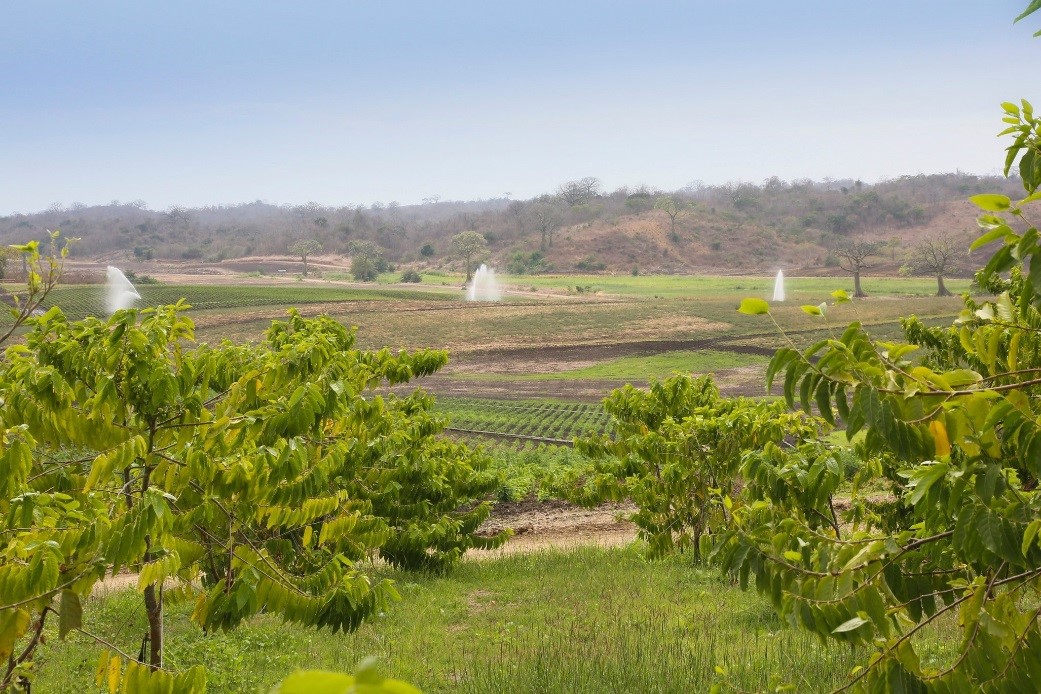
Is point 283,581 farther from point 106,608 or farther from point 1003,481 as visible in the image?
point 106,608

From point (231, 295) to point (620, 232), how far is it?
65.0 m

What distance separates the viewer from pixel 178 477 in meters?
4.82

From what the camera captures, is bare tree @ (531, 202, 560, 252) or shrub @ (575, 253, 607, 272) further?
bare tree @ (531, 202, 560, 252)

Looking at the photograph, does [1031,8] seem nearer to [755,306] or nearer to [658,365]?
[755,306]

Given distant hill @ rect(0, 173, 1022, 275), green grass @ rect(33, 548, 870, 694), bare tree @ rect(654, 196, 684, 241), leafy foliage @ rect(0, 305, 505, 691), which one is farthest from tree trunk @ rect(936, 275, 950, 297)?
leafy foliage @ rect(0, 305, 505, 691)

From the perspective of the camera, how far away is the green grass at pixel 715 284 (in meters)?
80.1

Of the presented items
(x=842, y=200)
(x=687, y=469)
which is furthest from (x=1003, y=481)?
(x=842, y=200)

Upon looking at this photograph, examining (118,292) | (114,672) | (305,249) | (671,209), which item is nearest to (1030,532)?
(114,672)

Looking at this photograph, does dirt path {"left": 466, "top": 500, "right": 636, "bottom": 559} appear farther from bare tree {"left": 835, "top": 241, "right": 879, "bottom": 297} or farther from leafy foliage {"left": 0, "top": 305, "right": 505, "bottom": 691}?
bare tree {"left": 835, "top": 241, "right": 879, "bottom": 297}

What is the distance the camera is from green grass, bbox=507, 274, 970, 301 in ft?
263

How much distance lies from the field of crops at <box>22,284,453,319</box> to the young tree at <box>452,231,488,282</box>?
26.5 meters

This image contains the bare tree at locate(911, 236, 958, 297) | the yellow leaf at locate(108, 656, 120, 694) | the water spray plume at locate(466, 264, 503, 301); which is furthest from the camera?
the bare tree at locate(911, 236, 958, 297)

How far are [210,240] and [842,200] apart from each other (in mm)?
96195

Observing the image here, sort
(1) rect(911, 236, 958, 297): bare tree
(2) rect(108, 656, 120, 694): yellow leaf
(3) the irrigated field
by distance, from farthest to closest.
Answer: (1) rect(911, 236, 958, 297): bare tree
(3) the irrigated field
(2) rect(108, 656, 120, 694): yellow leaf
